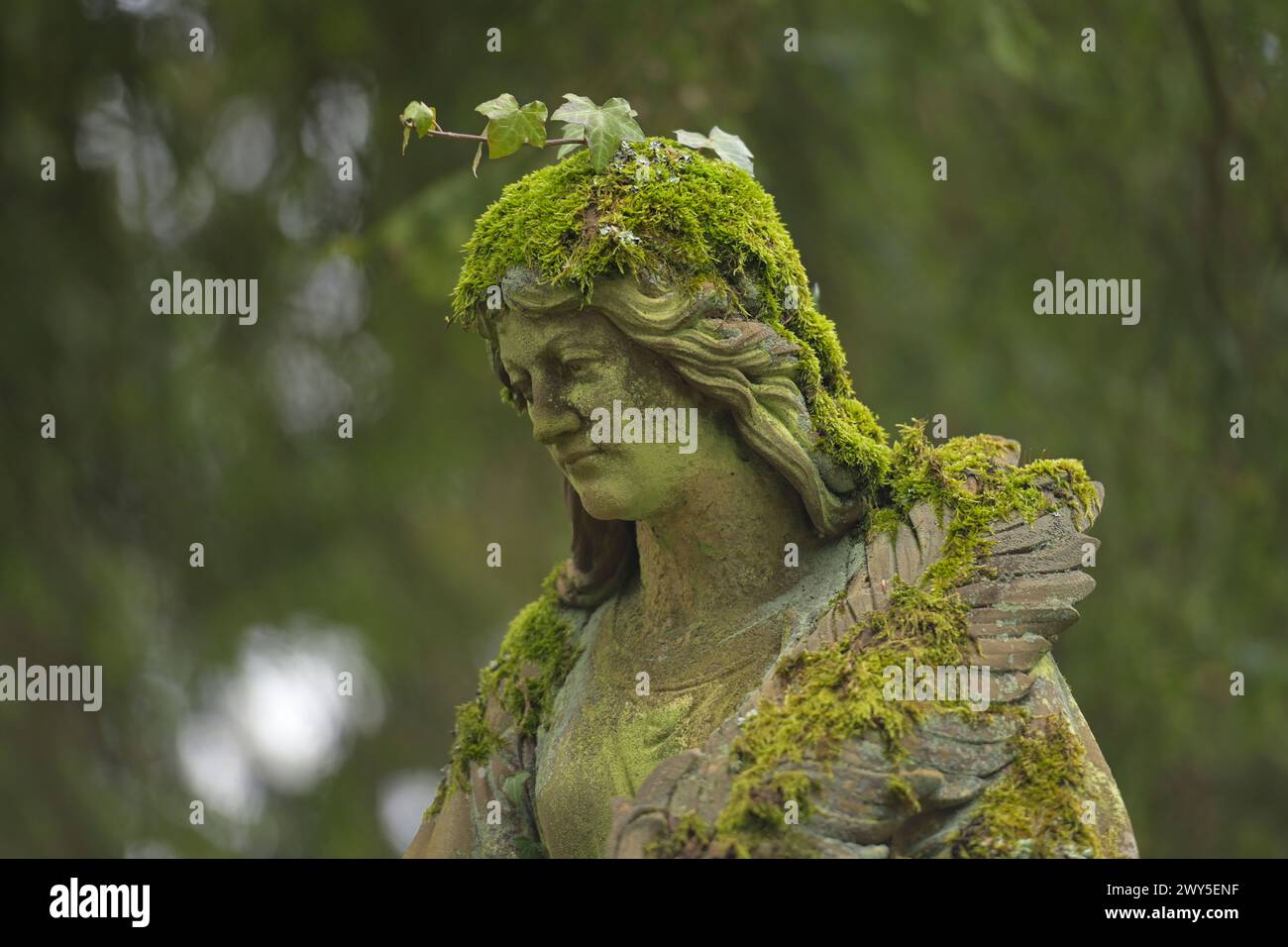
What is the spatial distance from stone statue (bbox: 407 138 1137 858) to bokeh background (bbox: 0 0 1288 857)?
3241mm

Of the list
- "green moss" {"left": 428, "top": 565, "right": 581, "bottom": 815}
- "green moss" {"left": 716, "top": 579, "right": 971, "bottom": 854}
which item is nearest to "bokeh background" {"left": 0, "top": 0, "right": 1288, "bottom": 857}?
"green moss" {"left": 428, "top": 565, "right": 581, "bottom": 815}

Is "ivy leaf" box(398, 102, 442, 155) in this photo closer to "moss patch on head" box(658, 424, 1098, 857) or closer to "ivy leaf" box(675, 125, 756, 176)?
"ivy leaf" box(675, 125, 756, 176)

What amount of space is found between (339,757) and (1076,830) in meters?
8.23

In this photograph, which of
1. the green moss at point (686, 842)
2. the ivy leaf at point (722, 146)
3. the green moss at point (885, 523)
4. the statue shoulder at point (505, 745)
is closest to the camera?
the green moss at point (686, 842)

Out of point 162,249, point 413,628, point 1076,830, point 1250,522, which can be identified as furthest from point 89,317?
point 1076,830

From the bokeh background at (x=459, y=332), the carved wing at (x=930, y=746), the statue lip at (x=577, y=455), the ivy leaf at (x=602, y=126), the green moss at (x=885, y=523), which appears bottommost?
the carved wing at (x=930, y=746)

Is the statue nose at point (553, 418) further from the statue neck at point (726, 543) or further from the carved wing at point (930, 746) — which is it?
the carved wing at point (930, 746)

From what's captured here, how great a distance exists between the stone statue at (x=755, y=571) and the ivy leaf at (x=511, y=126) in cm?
9

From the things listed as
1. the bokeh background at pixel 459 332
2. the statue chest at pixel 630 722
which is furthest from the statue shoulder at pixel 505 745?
the bokeh background at pixel 459 332

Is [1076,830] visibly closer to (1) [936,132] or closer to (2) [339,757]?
(1) [936,132]

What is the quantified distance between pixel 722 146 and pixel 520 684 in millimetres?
1282

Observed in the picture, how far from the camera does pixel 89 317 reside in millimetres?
9195

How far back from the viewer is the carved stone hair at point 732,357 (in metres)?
3.97

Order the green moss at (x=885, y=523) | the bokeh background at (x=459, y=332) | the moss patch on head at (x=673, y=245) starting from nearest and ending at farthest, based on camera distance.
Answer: the moss patch on head at (x=673, y=245) → the green moss at (x=885, y=523) → the bokeh background at (x=459, y=332)
